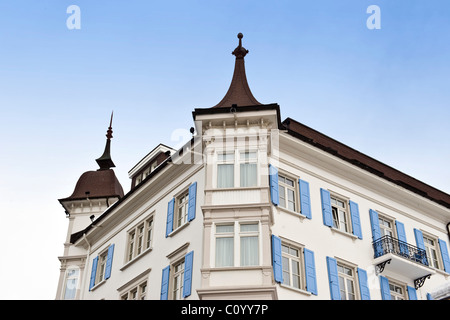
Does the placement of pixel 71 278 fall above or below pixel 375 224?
below

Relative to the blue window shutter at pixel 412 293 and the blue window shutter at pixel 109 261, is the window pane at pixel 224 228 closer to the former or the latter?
the blue window shutter at pixel 109 261

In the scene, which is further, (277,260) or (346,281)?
(346,281)

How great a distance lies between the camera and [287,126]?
92.9 ft

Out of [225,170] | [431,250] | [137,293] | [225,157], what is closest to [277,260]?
[225,170]

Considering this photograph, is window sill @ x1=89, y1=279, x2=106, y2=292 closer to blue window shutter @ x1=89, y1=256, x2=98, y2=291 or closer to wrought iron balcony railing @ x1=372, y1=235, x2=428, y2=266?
A: blue window shutter @ x1=89, y1=256, x2=98, y2=291

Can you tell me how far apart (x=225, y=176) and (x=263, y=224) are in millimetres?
2906

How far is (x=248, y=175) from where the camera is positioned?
976 inches

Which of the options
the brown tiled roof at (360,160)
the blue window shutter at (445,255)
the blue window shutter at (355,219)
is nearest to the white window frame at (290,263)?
the blue window shutter at (355,219)

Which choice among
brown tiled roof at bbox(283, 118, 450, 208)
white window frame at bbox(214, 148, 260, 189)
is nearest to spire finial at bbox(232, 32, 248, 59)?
brown tiled roof at bbox(283, 118, 450, 208)

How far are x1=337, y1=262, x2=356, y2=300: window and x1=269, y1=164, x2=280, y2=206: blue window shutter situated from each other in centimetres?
403

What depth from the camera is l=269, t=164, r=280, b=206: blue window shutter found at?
24.7 m

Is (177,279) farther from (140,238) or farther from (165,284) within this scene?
(140,238)

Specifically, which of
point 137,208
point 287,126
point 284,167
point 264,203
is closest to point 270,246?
point 264,203

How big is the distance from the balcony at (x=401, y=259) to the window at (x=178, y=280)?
864 centimetres
